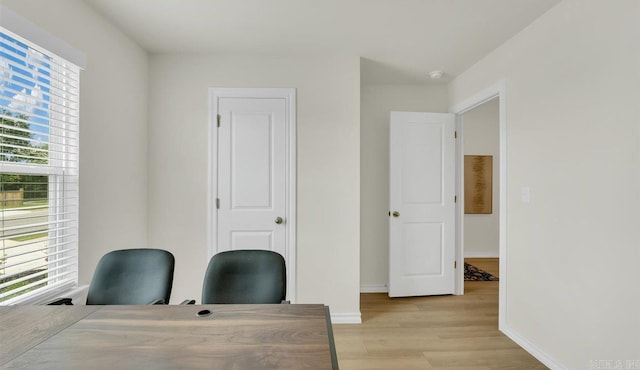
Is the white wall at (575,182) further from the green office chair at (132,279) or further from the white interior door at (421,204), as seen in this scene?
the green office chair at (132,279)

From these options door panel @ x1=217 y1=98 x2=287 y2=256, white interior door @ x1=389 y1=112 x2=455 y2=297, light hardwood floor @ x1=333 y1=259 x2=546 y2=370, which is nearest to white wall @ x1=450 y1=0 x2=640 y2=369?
light hardwood floor @ x1=333 y1=259 x2=546 y2=370

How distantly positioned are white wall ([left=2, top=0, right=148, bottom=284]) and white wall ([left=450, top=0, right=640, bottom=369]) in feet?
10.5

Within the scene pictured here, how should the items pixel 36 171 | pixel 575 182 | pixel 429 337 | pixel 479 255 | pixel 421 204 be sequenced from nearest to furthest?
pixel 36 171 < pixel 575 182 < pixel 429 337 < pixel 421 204 < pixel 479 255

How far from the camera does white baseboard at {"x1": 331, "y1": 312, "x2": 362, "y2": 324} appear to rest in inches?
108

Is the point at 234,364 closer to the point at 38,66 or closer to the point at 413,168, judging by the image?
the point at 38,66

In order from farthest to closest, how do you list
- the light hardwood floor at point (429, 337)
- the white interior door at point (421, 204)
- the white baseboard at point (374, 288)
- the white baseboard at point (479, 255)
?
1. the white baseboard at point (479, 255)
2. the white baseboard at point (374, 288)
3. the white interior door at point (421, 204)
4. the light hardwood floor at point (429, 337)

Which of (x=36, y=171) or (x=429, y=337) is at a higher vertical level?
(x=36, y=171)

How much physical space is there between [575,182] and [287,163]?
216cm

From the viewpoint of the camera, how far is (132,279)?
172 cm

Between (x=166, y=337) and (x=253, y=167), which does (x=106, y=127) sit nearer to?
(x=253, y=167)

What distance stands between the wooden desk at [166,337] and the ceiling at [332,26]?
1938mm

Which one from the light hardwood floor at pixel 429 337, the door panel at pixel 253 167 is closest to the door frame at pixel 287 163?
the door panel at pixel 253 167

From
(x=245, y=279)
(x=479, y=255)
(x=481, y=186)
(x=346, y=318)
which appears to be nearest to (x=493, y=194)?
(x=481, y=186)

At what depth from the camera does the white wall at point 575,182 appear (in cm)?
159
